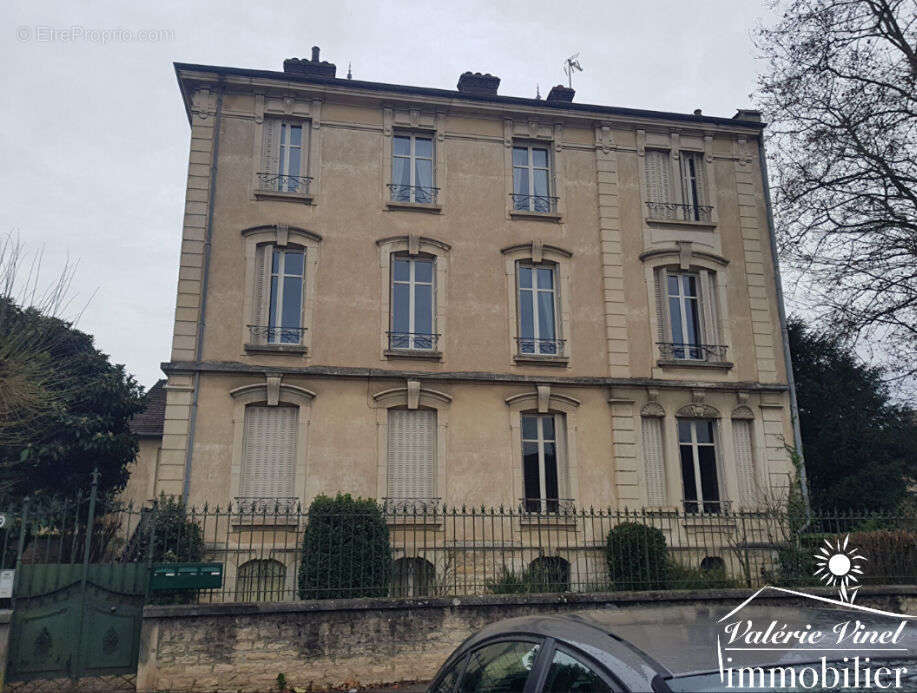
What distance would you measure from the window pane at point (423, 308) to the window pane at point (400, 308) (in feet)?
0.59

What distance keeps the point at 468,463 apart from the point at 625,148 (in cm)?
886

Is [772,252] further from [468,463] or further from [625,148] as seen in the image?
[468,463]

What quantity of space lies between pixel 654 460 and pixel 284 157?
10.9 metres

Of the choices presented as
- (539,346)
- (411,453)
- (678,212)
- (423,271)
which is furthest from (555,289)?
(411,453)

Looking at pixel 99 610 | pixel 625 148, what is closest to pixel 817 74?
pixel 625 148

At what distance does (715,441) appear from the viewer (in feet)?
56.1

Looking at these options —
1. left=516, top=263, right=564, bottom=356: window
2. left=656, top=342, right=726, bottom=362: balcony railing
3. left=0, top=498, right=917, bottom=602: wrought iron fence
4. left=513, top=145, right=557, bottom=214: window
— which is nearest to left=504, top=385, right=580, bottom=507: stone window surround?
left=0, top=498, right=917, bottom=602: wrought iron fence

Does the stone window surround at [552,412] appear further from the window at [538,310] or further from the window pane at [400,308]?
the window pane at [400,308]

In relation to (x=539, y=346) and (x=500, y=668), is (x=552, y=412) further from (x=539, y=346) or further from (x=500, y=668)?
(x=500, y=668)

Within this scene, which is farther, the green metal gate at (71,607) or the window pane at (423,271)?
the window pane at (423,271)

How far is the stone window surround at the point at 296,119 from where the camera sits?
16.7m

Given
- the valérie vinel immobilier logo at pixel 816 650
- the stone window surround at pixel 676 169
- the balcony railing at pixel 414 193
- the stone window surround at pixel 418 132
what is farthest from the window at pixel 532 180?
→ the valérie vinel immobilier logo at pixel 816 650

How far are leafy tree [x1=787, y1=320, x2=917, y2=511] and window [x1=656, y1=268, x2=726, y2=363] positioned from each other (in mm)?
4533

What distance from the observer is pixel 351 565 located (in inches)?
439
